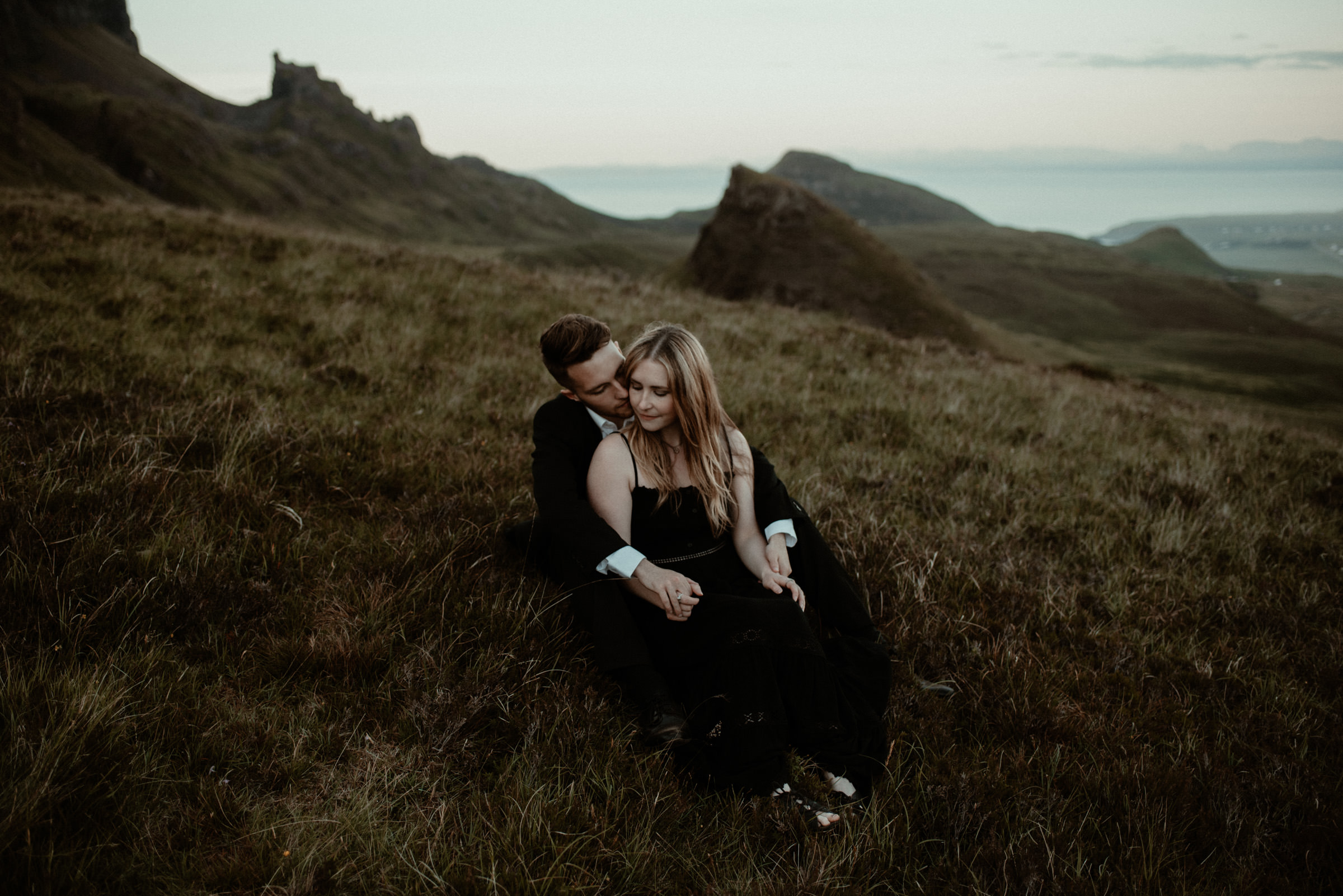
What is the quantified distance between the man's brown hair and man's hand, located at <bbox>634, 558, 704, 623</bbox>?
1220 mm

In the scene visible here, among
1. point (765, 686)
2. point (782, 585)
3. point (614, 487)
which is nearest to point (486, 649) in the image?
point (614, 487)

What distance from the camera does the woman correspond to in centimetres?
291

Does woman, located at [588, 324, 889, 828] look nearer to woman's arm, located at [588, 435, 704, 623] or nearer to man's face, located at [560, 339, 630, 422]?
woman's arm, located at [588, 435, 704, 623]

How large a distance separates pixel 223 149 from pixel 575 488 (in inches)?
4745

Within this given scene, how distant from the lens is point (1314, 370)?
37.4 m

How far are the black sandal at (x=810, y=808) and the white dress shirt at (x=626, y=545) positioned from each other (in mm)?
1146

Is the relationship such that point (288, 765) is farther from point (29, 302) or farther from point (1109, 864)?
point (29, 302)

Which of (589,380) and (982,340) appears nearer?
(589,380)

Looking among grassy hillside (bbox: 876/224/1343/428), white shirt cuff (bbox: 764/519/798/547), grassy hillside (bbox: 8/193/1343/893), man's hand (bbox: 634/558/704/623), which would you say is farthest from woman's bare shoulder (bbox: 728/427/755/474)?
grassy hillside (bbox: 876/224/1343/428)

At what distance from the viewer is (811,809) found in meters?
2.69

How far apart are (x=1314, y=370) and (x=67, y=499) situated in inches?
2015

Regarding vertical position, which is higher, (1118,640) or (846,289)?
(846,289)

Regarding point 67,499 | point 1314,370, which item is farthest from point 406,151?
point 67,499

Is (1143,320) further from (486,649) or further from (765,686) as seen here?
(486,649)
